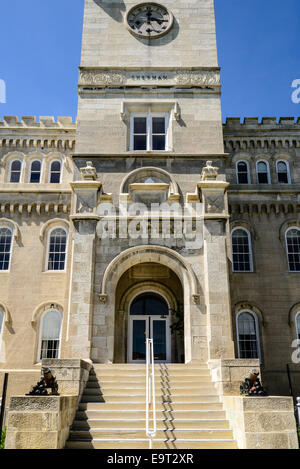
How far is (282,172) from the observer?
73.9ft

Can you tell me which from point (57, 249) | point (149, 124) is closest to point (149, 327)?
point (57, 249)

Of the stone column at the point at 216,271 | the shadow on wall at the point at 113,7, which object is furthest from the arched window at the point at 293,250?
the shadow on wall at the point at 113,7

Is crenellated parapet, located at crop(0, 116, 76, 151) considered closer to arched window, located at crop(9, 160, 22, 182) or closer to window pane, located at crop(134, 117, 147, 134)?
arched window, located at crop(9, 160, 22, 182)

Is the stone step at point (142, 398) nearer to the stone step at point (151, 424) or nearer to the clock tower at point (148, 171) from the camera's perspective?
the stone step at point (151, 424)

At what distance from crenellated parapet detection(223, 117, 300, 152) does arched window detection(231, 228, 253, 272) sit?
4975 mm

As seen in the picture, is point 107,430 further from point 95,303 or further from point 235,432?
point 95,303

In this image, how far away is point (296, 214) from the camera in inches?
829

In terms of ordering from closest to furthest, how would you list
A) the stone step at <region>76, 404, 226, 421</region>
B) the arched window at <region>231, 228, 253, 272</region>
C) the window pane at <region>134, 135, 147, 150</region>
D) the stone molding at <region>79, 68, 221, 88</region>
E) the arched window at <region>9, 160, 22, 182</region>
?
the stone step at <region>76, 404, 226, 421</region>
the window pane at <region>134, 135, 147, 150</region>
the stone molding at <region>79, 68, 221, 88</region>
the arched window at <region>231, 228, 253, 272</region>
the arched window at <region>9, 160, 22, 182</region>

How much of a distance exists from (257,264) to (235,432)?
11072 millimetres

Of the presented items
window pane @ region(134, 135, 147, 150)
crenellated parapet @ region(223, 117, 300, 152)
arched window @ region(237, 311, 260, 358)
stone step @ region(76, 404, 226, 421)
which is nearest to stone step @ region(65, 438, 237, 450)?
stone step @ region(76, 404, 226, 421)

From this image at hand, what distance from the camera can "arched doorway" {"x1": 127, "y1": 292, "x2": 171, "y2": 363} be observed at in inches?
685

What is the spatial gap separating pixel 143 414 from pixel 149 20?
18761 millimetres

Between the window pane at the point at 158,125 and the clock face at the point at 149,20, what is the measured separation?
4500 millimetres

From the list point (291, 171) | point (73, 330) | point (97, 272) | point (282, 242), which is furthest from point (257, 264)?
point (73, 330)
